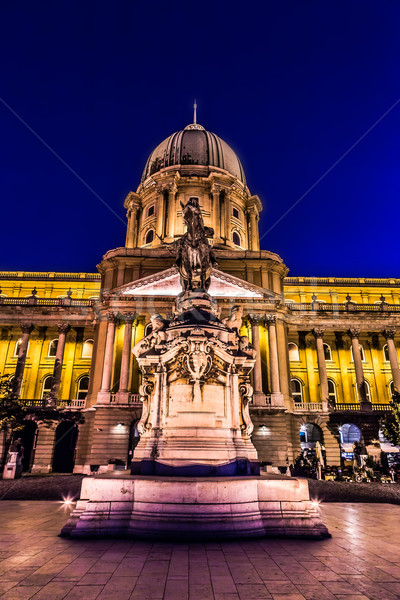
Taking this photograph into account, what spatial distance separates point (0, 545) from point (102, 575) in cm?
229

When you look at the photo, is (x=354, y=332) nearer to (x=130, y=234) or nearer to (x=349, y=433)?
(x=349, y=433)

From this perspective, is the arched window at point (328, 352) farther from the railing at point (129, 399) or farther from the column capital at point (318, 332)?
the railing at point (129, 399)

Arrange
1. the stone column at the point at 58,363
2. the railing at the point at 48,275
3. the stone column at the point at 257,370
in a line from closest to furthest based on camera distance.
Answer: the stone column at the point at 257,370, the stone column at the point at 58,363, the railing at the point at 48,275

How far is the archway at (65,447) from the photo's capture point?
1388 inches

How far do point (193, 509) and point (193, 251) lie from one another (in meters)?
6.27

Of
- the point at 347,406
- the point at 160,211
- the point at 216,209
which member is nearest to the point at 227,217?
the point at 216,209

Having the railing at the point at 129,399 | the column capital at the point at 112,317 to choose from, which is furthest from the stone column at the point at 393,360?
the column capital at the point at 112,317

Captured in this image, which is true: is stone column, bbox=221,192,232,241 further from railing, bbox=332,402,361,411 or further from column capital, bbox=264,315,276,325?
railing, bbox=332,402,361,411

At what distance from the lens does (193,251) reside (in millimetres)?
10414

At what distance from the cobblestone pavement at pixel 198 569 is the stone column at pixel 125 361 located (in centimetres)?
2574

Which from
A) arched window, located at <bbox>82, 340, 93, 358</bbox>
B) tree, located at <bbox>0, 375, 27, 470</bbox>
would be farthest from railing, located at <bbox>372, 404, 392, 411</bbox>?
tree, located at <bbox>0, 375, 27, 470</bbox>

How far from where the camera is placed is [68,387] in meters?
41.1

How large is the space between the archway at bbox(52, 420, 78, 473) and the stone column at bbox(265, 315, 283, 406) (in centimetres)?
1805

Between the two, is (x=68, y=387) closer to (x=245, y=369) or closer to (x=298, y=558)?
(x=245, y=369)
